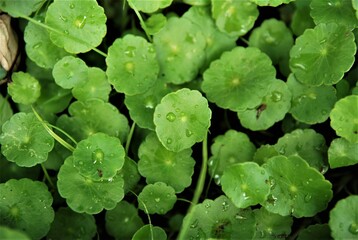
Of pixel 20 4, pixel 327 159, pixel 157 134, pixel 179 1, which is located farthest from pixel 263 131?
pixel 20 4

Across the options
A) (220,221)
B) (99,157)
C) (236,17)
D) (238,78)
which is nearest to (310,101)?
(238,78)

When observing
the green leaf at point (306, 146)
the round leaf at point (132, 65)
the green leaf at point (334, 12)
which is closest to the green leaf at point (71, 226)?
the round leaf at point (132, 65)

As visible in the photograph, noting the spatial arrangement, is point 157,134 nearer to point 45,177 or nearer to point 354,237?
→ point 45,177

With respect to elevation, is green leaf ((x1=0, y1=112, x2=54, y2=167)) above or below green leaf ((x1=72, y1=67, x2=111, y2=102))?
below

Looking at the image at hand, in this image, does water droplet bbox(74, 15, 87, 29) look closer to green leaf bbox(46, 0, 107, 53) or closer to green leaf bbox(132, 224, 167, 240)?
green leaf bbox(46, 0, 107, 53)

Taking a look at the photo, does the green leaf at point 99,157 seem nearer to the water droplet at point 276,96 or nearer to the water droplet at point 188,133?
the water droplet at point 188,133

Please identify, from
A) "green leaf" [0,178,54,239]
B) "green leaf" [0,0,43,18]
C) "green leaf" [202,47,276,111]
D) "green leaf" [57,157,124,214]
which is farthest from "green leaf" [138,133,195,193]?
"green leaf" [0,0,43,18]

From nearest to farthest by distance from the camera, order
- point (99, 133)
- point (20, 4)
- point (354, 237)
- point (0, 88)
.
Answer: point (354, 237), point (99, 133), point (20, 4), point (0, 88)
